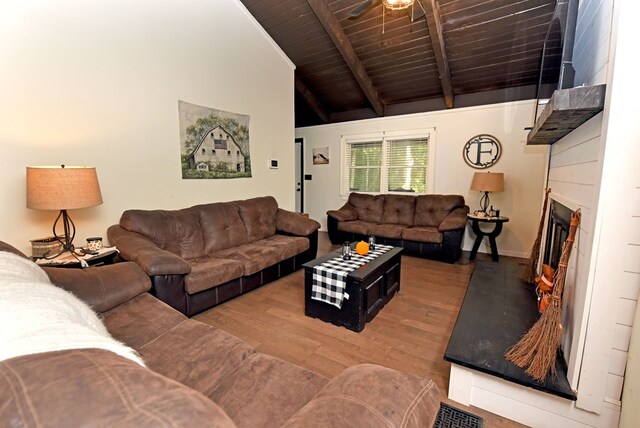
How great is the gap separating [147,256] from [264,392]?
1639 mm

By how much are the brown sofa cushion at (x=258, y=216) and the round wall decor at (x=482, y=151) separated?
314 centimetres

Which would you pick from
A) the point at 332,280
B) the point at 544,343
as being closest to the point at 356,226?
the point at 332,280

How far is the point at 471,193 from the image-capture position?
4.78 meters

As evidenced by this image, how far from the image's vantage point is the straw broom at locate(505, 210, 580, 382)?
148cm

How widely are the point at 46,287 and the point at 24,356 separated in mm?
594

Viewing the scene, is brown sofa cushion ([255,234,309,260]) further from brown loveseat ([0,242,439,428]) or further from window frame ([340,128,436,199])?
window frame ([340,128,436,199])

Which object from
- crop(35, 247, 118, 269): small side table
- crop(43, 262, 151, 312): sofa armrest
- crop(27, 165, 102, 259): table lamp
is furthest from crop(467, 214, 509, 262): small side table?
crop(27, 165, 102, 259): table lamp

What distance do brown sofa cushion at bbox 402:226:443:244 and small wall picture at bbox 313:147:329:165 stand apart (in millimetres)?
2540

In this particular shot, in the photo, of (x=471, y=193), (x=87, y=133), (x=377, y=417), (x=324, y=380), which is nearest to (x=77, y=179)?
(x=87, y=133)

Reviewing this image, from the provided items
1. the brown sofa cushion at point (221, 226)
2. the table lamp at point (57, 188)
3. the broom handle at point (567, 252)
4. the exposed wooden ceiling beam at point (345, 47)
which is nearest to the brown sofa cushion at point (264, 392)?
the broom handle at point (567, 252)

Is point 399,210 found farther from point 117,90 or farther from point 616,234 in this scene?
point 117,90

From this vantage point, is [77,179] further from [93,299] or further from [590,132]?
[590,132]

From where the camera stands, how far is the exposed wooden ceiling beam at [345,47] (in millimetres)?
3748

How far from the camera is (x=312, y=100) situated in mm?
5926
